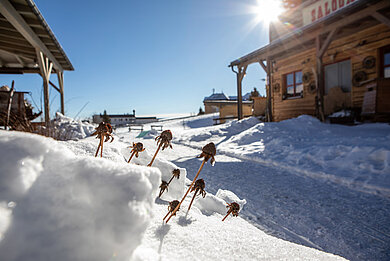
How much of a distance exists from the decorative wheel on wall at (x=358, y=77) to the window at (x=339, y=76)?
1.46 feet

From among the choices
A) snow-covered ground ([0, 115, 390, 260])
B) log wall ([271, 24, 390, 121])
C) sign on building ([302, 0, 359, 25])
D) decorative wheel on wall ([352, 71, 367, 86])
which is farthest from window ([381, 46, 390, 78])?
snow-covered ground ([0, 115, 390, 260])

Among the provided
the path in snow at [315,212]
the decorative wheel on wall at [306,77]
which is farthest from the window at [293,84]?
the path in snow at [315,212]

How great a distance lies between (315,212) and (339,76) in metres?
8.52

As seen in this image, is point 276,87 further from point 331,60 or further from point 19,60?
point 19,60

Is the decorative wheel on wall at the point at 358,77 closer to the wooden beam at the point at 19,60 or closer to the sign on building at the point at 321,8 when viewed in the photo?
the sign on building at the point at 321,8

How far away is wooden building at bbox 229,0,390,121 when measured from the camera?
612 centimetres

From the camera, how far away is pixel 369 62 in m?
7.07

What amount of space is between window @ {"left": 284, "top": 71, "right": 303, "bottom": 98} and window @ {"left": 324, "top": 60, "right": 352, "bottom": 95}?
1.27 meters

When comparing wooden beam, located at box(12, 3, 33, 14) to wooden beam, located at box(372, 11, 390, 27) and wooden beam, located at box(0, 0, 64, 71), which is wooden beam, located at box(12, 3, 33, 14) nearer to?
wooden beam, located at box(0, 0, 64, 71)

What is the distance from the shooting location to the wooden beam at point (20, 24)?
428 cm

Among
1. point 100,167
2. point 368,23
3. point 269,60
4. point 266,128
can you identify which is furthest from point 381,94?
point 100,167

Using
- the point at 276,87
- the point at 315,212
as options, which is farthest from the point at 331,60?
the point at 315,212

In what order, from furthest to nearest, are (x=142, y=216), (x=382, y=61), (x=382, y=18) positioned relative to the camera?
(x=382, y=61) → (x=382, y=18) → (x=142, y=216)

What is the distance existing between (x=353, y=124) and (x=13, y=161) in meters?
8.23
